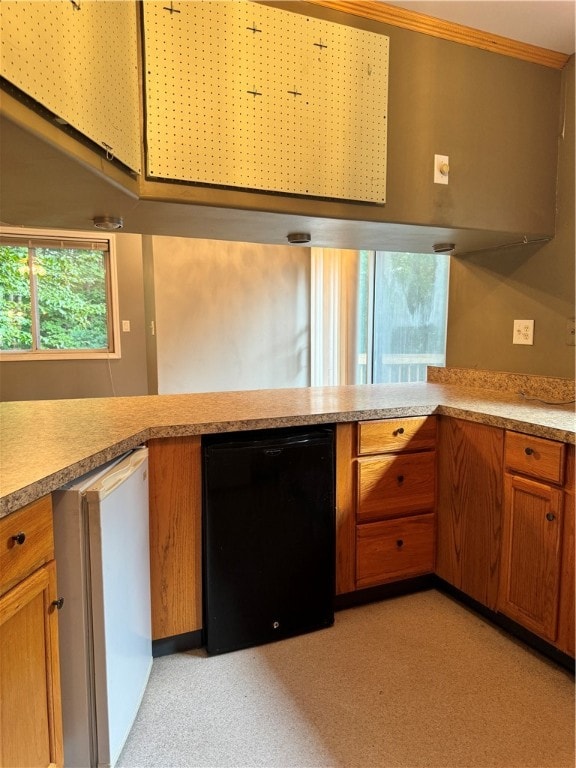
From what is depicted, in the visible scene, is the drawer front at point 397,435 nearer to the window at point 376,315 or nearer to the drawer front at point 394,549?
the drawer front at point 394,549

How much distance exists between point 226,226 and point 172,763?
1.85 m

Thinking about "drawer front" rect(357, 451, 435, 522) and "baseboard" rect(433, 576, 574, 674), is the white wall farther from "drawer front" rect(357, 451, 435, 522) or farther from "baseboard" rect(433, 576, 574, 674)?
"baseboard" rect(433, 576, 574, 674)

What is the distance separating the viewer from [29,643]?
3.31 feet

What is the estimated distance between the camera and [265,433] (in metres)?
1.76

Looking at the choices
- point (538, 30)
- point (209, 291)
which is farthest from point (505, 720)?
point (209, 291)

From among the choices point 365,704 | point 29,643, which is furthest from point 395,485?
point 29,643

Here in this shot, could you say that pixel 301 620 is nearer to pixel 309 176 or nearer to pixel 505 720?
pixel 505 720

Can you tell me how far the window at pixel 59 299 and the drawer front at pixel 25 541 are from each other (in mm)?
4030

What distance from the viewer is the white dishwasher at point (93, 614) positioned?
115cm

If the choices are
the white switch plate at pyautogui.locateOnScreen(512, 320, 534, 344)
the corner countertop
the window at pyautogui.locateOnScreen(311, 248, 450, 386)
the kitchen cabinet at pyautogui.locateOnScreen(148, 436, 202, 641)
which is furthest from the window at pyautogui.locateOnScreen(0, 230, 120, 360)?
the white switch plate at pyautogui.locateOnScreen(512, 320, 534, 344)

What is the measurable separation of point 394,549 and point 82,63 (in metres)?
2.07

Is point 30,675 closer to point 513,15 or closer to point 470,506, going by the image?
point 470,506

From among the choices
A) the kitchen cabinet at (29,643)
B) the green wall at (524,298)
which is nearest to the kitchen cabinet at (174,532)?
the kitchen cabinet at (29,643)

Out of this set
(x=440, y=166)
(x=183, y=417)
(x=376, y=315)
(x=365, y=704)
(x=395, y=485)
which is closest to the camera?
(x=365, y=704)
